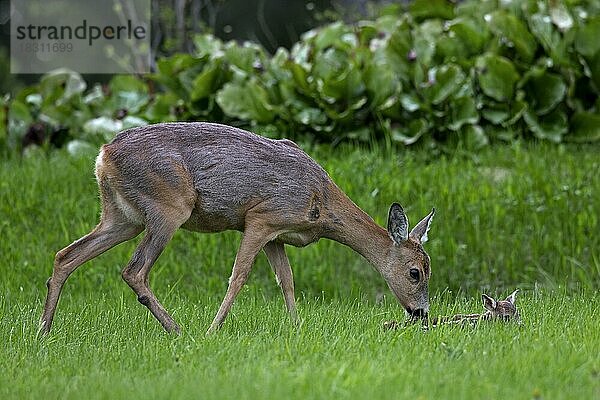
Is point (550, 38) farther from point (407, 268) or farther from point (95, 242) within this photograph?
point (95, 242)

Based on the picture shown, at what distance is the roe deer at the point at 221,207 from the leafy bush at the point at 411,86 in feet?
11.8

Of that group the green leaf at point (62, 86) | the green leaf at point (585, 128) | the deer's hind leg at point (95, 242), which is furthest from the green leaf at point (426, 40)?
the deer's hind leg at point (95, 242)

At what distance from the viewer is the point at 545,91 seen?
10523 mm

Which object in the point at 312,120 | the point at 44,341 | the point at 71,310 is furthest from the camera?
the point at 312,120

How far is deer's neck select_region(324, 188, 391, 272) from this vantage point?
6.83 m

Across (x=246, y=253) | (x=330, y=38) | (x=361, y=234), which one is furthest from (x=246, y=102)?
(x=246, y=253)

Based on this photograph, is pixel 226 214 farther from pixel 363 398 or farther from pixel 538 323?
pixel 363 398

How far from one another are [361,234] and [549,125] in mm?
4245

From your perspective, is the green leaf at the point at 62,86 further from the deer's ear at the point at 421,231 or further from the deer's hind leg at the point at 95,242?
the deer's ear at the point at 421,231

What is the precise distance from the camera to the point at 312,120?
34.5 feet

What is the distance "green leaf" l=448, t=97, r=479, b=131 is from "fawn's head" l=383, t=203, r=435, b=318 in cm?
358

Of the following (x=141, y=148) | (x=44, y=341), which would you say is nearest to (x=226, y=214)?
(x=141, y=148)

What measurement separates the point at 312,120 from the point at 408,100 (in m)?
0.90

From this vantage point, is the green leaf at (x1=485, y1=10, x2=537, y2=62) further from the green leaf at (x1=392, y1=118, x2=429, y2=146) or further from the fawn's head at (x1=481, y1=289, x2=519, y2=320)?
the fawn's head at (x1=481, y1=289, x2=519, y2=320)
